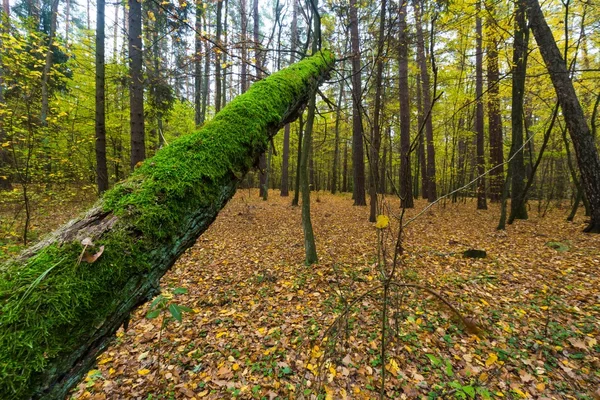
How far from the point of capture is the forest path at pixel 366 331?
2.43m

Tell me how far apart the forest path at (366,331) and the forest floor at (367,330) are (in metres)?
0.01

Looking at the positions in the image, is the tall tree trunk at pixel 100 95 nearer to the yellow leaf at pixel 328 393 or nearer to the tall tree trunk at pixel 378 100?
the tall tree trunk at pixel 378 100

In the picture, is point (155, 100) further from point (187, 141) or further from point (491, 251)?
point (491, 251)

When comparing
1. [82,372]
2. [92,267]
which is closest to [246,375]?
[82,372]

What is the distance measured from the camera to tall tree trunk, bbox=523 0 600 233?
5578 mm

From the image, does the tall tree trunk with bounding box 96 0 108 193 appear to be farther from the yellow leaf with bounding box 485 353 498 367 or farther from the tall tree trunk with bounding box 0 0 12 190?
the yellow leaf with bounding box 485 353 498 367

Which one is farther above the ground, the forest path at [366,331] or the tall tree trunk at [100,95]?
the tall tree trunk at [100,95]

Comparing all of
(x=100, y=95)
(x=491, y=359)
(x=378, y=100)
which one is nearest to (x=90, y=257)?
(x=491, y=359)

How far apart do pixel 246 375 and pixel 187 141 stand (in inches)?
97.1

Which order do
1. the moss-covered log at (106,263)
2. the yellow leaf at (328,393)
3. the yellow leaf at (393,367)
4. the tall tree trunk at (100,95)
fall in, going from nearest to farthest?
the moss-covered log at (106,263) → the yellow leaf at (328,393) → the yellow leaf at (393,367) → the tall tree trunk at (100,95)

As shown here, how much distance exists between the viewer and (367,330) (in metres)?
3.12

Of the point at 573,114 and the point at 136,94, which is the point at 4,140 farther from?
the point at 573,114

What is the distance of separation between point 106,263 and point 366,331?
3.01 meters

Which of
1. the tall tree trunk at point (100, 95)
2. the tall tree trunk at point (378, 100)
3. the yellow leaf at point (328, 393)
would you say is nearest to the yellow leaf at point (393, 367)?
the yellow leaf at point (328, 393)
